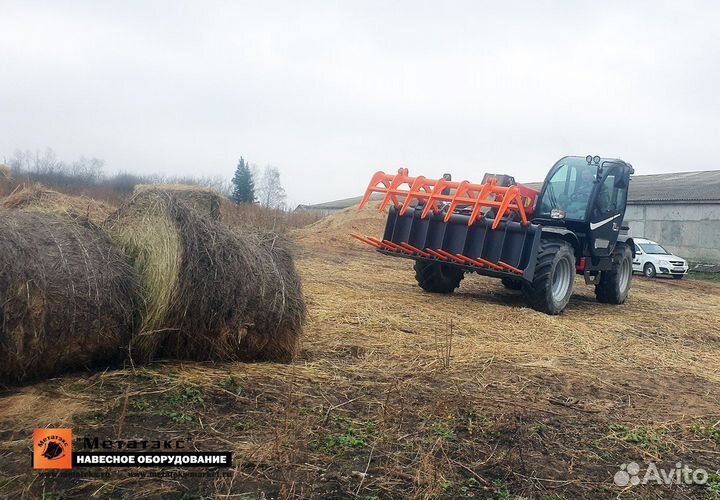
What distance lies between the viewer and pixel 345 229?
86.3 ft

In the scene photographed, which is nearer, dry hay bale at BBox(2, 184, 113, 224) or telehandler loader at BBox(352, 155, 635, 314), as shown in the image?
dry hay bale at BBox(2, 184, 113, 224)

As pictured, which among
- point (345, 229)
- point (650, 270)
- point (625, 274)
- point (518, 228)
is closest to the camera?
point (518, 228)

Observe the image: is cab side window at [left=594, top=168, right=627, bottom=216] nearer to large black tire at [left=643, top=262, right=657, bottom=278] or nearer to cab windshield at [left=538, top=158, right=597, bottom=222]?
cab windshield at [left=538, top=158, right=597, bottom=222]

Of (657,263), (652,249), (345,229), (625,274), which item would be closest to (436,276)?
(625,274)

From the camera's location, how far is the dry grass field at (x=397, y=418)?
3.52m

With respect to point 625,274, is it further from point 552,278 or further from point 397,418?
point 397,418

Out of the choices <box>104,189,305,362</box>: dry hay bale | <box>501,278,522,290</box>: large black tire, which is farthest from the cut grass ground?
<box>501,278,522,290</box>: large black tire

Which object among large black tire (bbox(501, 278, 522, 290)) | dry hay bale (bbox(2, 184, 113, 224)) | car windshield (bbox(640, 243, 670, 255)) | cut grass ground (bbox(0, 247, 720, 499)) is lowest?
cut grass ground (bbox(0, 247, 720, 499))

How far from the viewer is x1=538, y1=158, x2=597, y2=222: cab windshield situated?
11180 mm

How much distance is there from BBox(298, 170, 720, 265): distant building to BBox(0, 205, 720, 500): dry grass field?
2177cm

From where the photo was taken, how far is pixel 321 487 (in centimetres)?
343

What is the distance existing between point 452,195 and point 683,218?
21.0 metres

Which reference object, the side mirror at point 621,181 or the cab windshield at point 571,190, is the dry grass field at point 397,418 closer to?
the cab windshield at point 571,190

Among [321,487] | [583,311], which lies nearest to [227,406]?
[321,487]
